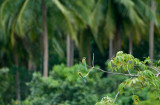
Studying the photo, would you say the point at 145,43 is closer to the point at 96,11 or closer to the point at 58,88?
the point at 96,11

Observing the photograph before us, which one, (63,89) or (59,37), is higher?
(59,37)

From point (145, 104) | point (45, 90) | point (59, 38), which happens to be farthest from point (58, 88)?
point (59, 38)

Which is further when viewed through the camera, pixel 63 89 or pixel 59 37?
pixel 59 37

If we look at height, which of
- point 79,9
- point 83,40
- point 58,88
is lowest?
point 58,88

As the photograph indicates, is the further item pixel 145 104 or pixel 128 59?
pixel 145 104

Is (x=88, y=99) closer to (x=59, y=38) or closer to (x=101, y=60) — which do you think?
(x=59, y=38)

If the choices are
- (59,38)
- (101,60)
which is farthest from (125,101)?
(101,60)

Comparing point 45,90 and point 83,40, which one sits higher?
point 83,40

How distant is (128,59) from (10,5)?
9576mm

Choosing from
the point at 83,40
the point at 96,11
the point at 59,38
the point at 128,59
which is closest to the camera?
the point at 128,59

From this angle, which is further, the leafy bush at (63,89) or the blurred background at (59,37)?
the blurred background at (59,37)

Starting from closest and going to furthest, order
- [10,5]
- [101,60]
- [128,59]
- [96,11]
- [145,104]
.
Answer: [128,59]
[145,104]
[10,5]
[96,11]
[101,60]

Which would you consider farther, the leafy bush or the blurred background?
the blurred background

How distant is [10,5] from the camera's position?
1272 centimetres
